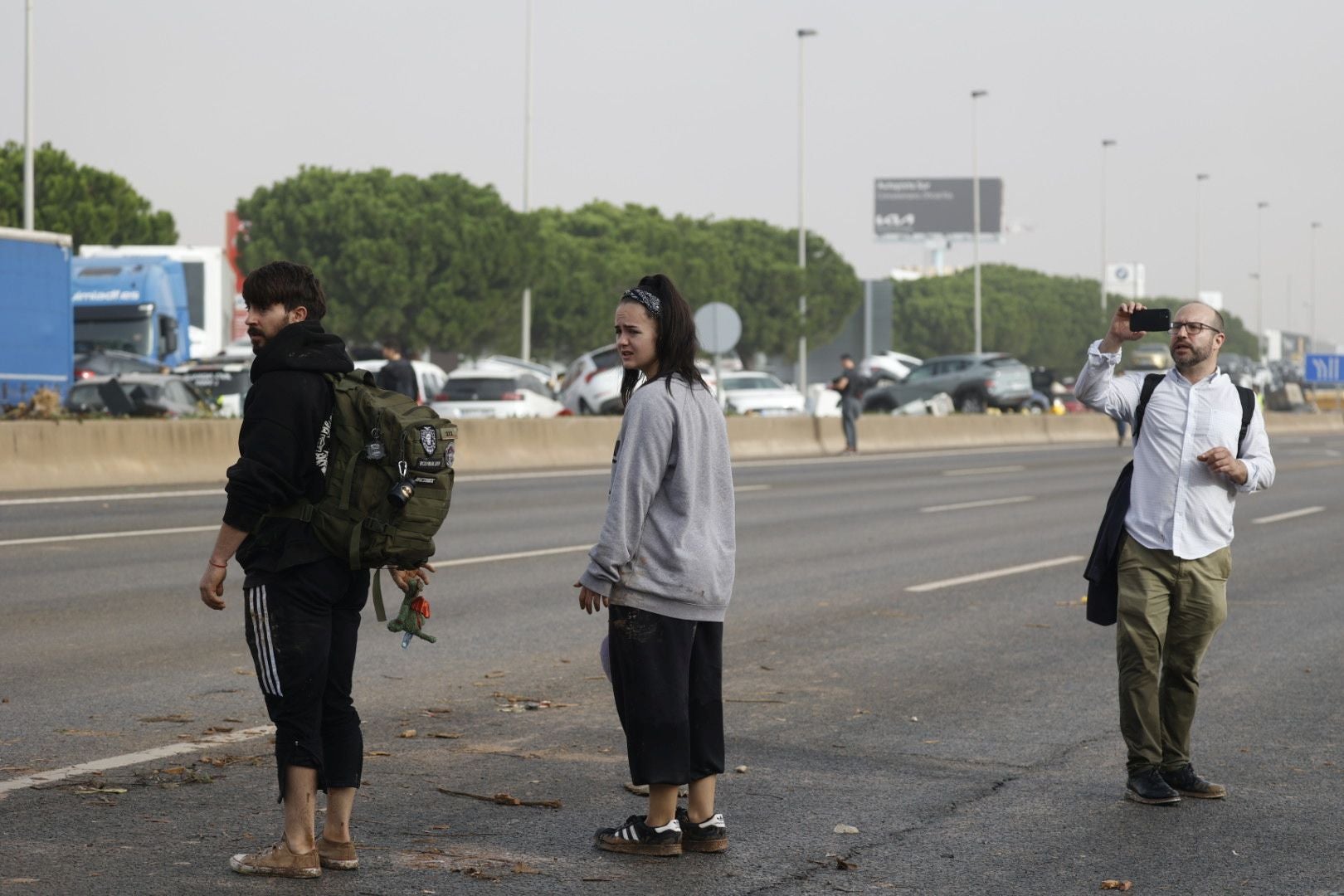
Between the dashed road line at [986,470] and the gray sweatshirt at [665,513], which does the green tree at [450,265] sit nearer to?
the dashed road line at [986,470]

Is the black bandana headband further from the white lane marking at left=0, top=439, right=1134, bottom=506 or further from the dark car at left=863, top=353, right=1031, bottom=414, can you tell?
the dark car at left=863, top=353, right=1031, bottom=414

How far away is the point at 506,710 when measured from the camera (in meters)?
7.84

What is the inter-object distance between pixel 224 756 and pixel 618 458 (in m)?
2.28

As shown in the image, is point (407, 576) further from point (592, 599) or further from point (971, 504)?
point (971, 504)

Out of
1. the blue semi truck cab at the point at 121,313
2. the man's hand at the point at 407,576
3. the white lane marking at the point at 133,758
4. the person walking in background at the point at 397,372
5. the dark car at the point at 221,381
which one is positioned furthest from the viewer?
the blue semi truck cab at the point at 121,313

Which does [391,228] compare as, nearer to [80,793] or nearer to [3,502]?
[3,502]

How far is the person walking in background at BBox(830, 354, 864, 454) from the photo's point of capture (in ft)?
113

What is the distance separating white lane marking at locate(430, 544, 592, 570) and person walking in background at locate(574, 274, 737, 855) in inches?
329

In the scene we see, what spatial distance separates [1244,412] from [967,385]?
4031 centimetres

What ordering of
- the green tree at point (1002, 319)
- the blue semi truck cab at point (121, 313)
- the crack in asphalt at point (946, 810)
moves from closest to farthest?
the crack in asphalt at point (946, 810) < the blue semi truck cab at point (121, 313) < the green tree at point (1002, 319)

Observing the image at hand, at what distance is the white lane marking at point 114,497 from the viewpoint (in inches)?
727

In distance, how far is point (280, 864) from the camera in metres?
5.07

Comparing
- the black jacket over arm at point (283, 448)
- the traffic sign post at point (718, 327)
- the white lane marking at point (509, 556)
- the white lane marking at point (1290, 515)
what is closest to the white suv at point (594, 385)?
the traffic sign post at point (718, 327)

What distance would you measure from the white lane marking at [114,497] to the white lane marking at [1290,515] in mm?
11460
